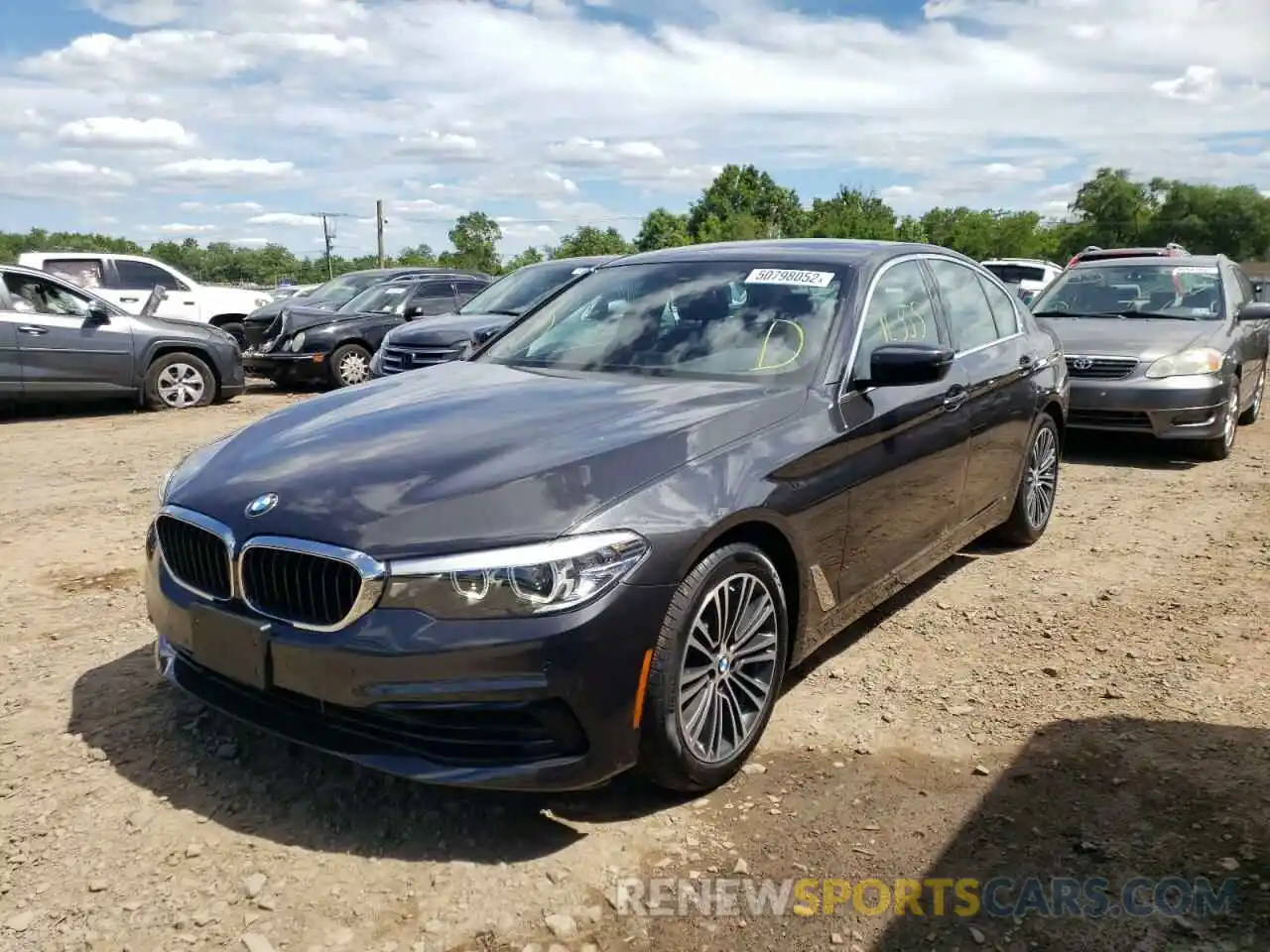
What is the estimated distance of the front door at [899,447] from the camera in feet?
12.0

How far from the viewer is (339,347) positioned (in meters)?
12.7

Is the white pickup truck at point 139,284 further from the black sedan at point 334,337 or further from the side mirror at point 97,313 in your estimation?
the side mirror at point 97,313

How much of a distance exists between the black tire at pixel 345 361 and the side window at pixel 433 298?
116 cm

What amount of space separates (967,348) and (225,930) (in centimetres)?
383

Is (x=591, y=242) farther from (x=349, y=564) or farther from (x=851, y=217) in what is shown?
(x=349, y=564)

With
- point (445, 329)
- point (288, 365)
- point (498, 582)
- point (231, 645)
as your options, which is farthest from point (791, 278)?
point (288, 365)

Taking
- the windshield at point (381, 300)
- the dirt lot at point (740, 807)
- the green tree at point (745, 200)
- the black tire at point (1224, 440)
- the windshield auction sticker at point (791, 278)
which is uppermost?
the green tree at point (745, 200)

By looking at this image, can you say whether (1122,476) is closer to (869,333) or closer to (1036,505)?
(1036,505)

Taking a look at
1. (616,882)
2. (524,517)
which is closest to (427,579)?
(524,517)

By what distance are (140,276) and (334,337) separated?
12.7 feet

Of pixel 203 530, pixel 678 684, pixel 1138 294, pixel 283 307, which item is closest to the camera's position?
pixel 678 684

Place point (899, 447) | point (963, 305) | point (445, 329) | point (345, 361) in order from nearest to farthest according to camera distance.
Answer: point (899, 447) < point (963, 305) < point (445, 329) < point (345, 361)

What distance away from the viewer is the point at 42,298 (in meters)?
10.4

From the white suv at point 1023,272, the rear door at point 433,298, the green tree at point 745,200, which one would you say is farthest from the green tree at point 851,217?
the rear door at point 433,298
